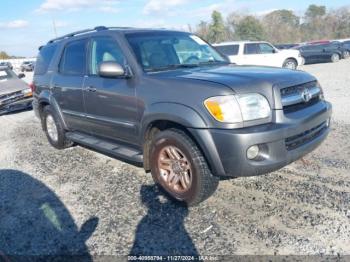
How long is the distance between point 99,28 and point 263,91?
287cm

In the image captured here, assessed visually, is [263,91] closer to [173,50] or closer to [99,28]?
[173,50]

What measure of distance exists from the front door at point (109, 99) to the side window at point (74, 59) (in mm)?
232

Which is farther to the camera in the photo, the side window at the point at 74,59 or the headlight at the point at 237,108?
the side window at the point at 74,59

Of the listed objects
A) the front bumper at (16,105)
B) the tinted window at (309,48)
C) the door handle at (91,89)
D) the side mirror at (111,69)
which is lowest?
the tinted window at (309,48)

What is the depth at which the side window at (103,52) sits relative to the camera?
14.4 feet

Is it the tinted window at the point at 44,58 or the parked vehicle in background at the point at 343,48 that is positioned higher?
the tinted window at the point at 44,58

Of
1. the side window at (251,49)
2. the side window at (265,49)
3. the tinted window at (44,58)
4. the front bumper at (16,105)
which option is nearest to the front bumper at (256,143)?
the tinted window at (44,58)

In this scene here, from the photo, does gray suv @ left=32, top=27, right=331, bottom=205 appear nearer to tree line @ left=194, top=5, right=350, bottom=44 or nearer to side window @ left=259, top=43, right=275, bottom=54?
side window @ left=259, top=43, right=275, bottom=54

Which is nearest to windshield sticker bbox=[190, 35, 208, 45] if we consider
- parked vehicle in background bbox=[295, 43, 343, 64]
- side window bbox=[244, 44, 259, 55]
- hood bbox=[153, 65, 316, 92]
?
hood bbox=[153, 65, 316, 92]

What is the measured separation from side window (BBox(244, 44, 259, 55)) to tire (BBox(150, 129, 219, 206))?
1338 cm

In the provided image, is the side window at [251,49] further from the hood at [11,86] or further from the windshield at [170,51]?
the windshield at [170,51]

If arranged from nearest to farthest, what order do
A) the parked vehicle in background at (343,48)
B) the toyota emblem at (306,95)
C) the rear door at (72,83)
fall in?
1. the toyota emblem at (306,95)
2. the rear door at (72,83)
3. the parked vehicle in background at (343,48)

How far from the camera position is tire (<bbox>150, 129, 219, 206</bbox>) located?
3.51 m

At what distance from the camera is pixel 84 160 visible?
5.73 m
